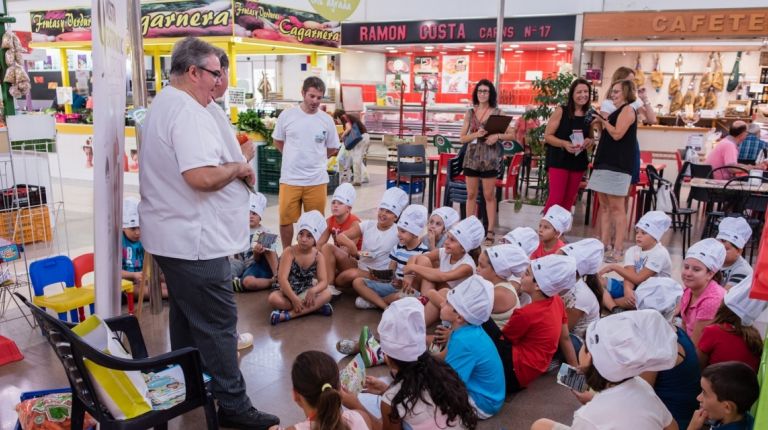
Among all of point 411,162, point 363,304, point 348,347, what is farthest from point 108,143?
point 411,162

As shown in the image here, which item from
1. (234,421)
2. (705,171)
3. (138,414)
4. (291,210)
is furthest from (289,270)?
(705,171)

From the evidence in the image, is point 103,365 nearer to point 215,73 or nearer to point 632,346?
point 215,73

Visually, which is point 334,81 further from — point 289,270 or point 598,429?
point 598,429

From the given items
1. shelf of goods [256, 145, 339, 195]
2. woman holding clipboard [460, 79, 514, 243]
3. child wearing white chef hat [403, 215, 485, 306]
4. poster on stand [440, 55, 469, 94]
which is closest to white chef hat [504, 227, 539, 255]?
child wearing white chef hat [403, 215, 485, 306]

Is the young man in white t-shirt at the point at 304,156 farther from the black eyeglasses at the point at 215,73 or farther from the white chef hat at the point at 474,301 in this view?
the white chef hat at the point at 474,301

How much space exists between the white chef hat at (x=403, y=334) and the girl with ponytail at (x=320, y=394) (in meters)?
0.35

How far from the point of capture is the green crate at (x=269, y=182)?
9984mm

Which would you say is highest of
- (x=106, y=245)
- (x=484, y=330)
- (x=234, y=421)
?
(x=106, y=245)

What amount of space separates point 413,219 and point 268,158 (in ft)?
18.2

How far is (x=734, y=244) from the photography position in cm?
431

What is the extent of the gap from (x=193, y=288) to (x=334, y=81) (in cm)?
1214

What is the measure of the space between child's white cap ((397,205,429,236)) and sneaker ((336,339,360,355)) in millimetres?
1137

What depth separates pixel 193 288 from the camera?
2.81m

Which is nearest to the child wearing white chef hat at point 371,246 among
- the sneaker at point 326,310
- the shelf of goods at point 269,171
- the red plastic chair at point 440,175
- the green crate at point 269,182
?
the sneaker at point 326,310
